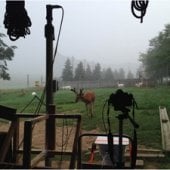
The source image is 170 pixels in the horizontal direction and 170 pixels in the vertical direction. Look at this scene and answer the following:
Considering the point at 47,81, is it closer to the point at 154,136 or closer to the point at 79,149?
the point at 79,149

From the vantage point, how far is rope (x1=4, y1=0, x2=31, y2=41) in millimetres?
3453

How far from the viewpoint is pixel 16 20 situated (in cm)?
350

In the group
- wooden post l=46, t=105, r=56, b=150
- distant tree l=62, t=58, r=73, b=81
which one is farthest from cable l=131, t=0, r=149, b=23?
distant tree l=62, t=58, r=73, b=81

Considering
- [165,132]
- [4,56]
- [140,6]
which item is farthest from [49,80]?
[4,56]

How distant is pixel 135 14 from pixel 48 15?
1870mm

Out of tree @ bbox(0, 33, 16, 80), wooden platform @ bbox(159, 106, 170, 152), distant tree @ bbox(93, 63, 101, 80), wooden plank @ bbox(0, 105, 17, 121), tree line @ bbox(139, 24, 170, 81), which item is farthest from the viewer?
distant tree @ bbox(93, 63, 101, 80)

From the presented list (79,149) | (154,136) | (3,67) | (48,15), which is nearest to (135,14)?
(79,149)

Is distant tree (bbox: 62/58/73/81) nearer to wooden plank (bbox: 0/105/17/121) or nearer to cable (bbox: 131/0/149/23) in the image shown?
wooden plank (bbox: 0/105/17/121)

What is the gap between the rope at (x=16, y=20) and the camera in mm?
3453

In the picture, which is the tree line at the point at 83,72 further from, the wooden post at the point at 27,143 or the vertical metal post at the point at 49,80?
the wooden post at the point at 27,143

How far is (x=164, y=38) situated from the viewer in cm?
4225

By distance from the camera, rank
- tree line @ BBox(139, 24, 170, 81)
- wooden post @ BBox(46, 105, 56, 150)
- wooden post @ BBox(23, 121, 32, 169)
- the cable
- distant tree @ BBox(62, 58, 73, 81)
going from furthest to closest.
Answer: distant tree @ BBox(62, 58, 73, 81)
tree line @ BBox(139, 24, 170, 81)
wooden post @ BBox(46, 105, 56, 150)
wooden post @ BBox(23, 121, 32, 169)
the cable

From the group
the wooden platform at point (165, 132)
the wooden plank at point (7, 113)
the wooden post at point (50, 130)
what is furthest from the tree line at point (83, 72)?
the wooden plank at point (7, 113)

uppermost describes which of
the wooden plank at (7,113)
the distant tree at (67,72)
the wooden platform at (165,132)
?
the distant tree at (67,72)
